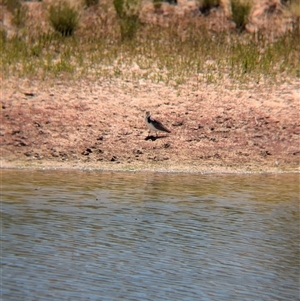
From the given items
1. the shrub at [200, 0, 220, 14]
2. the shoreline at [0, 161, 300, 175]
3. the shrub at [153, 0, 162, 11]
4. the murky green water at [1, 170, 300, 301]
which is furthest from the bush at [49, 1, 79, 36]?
the murky green water at [1, 170, 300, 301]

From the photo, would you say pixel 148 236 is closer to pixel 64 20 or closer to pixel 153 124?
pixel 153 124

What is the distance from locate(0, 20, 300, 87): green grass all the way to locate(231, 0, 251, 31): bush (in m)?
0.26

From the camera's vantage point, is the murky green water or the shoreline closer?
the murky green water

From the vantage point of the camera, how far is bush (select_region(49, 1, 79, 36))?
49.8ft

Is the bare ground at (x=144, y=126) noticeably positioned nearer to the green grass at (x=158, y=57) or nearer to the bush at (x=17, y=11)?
the green grass at (x=158, y=57)

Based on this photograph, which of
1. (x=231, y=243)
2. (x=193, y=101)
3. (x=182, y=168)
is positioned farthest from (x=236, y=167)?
(x=231, y=243)

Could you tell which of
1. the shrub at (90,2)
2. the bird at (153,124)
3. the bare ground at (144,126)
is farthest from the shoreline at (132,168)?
the shrub at (90,2)

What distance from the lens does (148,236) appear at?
8258 mm

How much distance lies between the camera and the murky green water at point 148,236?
22.3 ft

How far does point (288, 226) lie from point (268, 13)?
7818 millimetres

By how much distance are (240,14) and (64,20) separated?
2.89m

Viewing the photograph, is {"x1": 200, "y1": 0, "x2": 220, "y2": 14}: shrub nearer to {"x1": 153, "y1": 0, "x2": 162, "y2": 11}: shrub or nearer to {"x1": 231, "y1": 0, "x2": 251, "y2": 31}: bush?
{"x1": 231, "y1": 0, "x2": 251, "y2": 31}: bush

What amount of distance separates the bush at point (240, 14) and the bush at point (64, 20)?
8.53 ft

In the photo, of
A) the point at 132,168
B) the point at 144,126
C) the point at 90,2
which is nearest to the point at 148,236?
the point at 132,168
